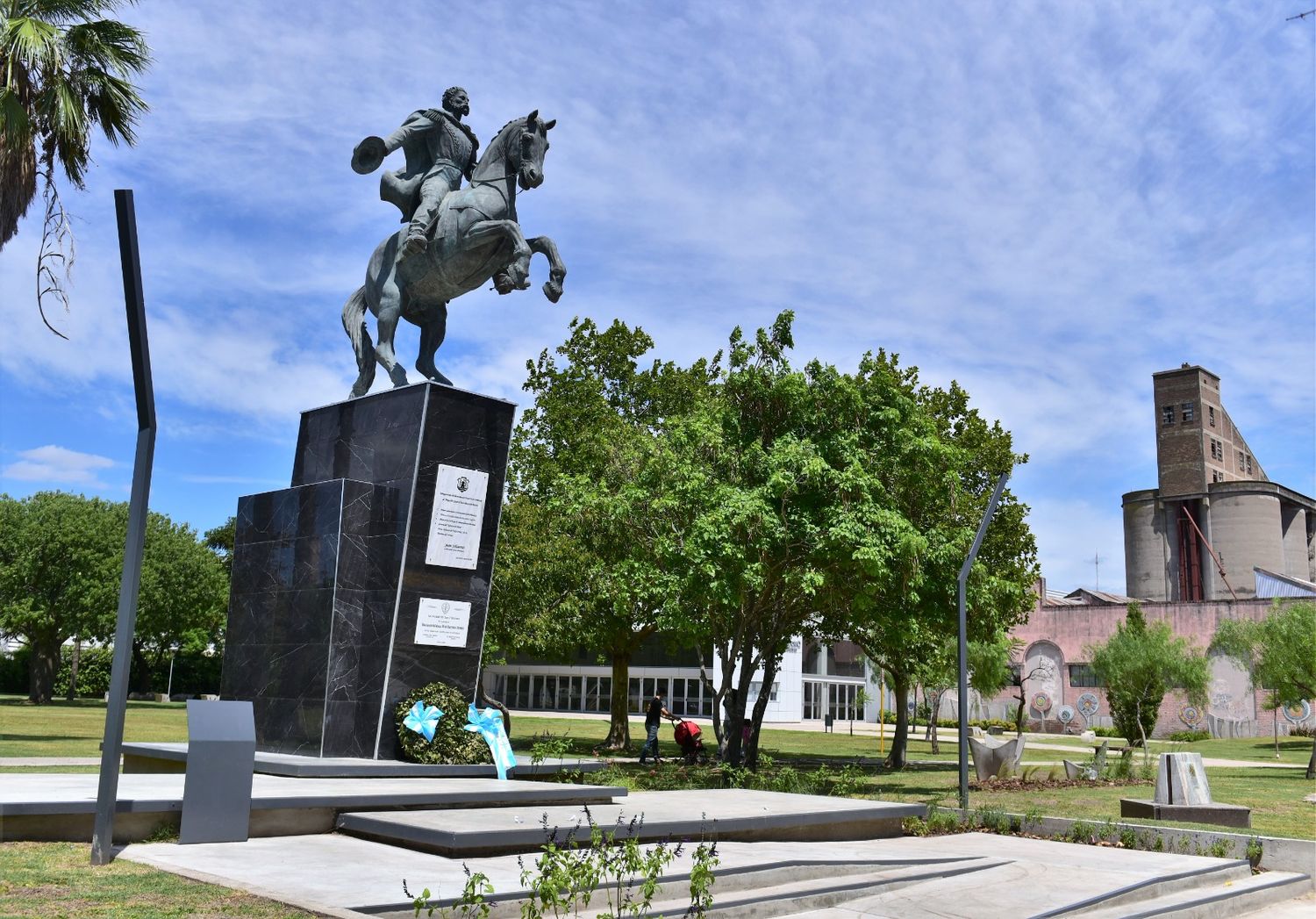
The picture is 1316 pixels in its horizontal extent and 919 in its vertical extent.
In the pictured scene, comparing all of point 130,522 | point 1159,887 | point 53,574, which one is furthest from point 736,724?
point 53,574

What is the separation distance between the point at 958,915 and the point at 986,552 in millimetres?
23133

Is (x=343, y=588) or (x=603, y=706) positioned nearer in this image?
(x=343, y=588)

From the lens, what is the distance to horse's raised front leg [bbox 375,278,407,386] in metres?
14.9

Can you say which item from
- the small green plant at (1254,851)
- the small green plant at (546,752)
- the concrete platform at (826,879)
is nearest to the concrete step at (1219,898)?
the concrete platform at (826,879)

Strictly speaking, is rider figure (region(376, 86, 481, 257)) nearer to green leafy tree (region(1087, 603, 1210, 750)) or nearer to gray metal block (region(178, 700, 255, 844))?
gray metal block (region(178, 700, 255, 844))

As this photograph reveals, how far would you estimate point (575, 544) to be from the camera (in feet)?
93.5

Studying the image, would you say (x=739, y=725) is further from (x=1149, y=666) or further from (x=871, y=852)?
(x=1149, y=666)

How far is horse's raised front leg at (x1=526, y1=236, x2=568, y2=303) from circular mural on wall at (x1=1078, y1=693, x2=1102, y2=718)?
52930mm

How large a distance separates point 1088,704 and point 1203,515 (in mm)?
17922

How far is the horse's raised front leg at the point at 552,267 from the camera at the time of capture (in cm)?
1542

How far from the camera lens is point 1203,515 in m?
70.2

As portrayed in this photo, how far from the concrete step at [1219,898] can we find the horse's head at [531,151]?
10.8 meters

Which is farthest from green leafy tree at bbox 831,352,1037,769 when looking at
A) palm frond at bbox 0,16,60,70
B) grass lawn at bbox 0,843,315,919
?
palm frond at bbox 0,16,60,70

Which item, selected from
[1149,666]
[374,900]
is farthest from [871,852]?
[1149,666]
